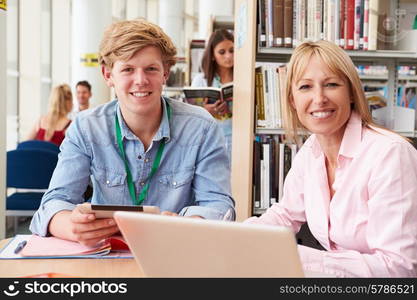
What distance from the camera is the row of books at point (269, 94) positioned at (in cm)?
258

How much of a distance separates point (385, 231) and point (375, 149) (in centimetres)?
22

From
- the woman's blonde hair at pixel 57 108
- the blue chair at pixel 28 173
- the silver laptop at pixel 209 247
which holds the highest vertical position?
the woman's blonde hair at pixel 57 108

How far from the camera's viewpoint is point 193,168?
175 cm

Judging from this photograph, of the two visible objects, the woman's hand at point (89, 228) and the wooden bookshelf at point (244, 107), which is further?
the wooden bookshelf at point (244, 107)

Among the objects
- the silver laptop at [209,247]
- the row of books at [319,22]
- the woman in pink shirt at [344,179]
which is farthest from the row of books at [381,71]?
the silver laptop at [209,247]

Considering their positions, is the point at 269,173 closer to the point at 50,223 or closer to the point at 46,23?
the point at 50,223

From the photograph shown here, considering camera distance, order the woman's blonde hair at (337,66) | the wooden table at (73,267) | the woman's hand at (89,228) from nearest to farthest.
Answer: the wooden table at (73,267) → the woman's hand at (89,228) → the woman's blonde hair at (337,66)

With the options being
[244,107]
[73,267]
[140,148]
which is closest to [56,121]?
[244,107]

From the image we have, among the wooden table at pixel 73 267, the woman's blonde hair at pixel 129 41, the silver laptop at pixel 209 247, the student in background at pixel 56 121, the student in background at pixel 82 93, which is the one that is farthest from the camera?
the student in background at pixel 82 93

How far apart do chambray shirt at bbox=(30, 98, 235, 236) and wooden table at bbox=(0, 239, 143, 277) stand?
391 mm

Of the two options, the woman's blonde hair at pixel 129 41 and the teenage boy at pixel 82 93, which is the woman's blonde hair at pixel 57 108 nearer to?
the teenage boy at pixel 82 93

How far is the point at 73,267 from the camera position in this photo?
124 centimetres

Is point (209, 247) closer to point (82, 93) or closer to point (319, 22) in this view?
point (319, 22)

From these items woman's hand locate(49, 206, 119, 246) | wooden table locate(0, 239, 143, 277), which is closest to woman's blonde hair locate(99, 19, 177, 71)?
woman's hand locate(49, 206, 119, 246)
